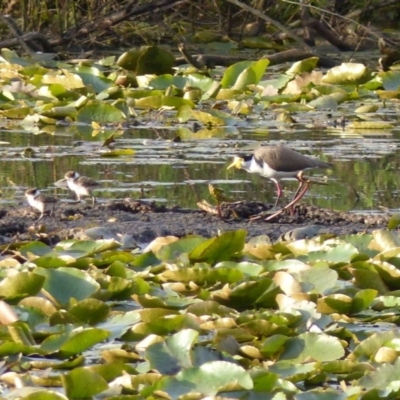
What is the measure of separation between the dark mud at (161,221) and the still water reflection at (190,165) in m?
0.37

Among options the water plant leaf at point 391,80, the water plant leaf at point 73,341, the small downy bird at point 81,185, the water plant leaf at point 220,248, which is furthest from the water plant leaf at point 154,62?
the water plant leaf at point 73,341

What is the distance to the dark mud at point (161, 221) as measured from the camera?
576 centimetres

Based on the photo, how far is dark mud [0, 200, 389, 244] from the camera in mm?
5758

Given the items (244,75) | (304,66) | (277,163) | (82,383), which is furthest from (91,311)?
(304,66)

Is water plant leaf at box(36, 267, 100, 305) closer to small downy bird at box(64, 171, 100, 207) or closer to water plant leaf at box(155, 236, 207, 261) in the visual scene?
water plant leaf at box(155, 236, 207, 261)

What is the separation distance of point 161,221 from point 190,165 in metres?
1.95

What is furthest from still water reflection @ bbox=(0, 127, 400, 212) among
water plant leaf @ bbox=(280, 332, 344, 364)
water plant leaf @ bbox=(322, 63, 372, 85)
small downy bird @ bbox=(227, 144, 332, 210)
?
water plant leaf @ bbox=(280, 332, 344, 364)

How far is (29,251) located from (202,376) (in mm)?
1904

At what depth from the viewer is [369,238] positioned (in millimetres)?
5129

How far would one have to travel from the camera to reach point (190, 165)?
7.96 m

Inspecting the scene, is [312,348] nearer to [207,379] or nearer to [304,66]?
[207,379]

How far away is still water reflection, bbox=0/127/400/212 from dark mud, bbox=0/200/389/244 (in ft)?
1.23

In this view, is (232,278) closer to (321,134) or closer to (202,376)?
(202,376)

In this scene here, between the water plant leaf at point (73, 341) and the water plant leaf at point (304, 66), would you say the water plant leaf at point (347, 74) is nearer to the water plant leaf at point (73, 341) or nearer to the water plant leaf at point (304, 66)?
the water plant leaf at point (304, 66)
